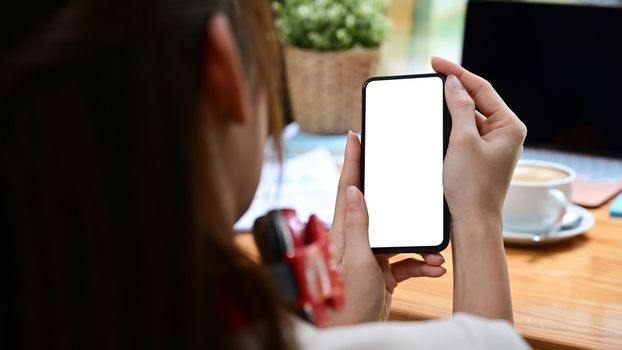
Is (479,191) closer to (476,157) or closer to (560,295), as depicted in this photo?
(476,157)

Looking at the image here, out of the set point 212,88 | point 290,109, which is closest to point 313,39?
point 290,109

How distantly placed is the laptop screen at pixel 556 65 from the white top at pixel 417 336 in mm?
866

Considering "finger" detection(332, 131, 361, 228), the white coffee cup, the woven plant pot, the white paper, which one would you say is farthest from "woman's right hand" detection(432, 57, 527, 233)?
the woven plant pot

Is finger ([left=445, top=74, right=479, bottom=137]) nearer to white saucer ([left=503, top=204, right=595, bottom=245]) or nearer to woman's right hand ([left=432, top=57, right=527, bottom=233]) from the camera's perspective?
woman's right hand ([left=432, top=57, right=527, bottom=233])

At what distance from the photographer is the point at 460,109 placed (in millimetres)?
856

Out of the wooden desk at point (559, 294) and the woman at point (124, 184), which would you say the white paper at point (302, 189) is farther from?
the woman at point (124, 184)

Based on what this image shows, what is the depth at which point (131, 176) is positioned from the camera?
0.50 m

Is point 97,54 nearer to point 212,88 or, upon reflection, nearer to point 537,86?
point 212,88

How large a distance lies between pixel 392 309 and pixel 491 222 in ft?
0.66

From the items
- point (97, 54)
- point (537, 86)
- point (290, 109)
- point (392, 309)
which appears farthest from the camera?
point (290, 109)

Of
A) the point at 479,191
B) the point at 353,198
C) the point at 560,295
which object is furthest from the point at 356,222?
the point at 560,295

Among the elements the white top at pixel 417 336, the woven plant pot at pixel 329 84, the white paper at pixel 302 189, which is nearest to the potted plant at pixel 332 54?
the woven plant pot at pixel 329 84

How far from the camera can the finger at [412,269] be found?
0.92 meters

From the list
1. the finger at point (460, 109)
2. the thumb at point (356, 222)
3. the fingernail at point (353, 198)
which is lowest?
the thumb at point (356, 222)
